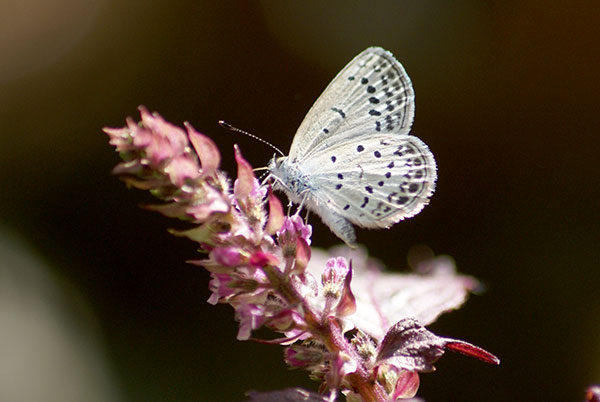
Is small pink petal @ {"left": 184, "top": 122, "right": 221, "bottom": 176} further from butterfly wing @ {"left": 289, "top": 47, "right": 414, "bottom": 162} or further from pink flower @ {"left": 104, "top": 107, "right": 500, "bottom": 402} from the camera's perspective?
butterfly wing @ {"left": 289, "top": 47, "right": 414, "bottom": 162}

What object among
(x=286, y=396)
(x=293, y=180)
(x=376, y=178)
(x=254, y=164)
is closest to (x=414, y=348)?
(x=286, y=396)

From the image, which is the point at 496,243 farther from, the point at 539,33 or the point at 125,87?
the point at 125,87

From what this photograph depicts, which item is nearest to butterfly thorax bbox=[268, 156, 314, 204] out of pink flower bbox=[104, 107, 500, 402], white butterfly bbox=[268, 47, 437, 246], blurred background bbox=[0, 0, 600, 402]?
white butterfly bbox=[268, 47, 437, 246]

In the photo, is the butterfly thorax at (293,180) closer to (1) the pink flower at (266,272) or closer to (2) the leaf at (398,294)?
(2) the leaf at (398,294)

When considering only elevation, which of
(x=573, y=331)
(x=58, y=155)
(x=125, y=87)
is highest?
(x=125, y=87)

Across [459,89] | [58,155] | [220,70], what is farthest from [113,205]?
[459,89]

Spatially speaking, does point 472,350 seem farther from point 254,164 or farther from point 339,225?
point 254,164

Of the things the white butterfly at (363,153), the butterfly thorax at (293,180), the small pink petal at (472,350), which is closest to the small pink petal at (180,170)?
the small pink petal at (472,350)
